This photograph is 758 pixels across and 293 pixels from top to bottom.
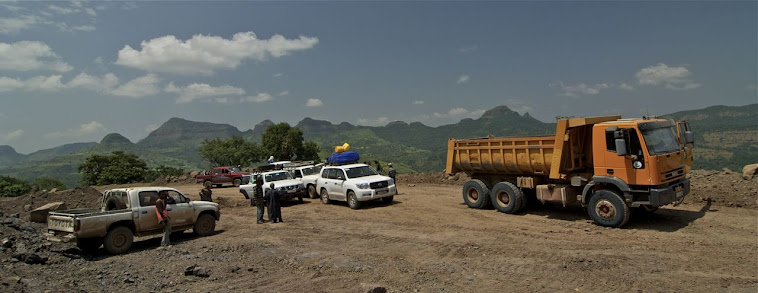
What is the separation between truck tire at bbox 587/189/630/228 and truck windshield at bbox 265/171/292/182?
13577 millimetres

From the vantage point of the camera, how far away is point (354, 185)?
1667 centimetres

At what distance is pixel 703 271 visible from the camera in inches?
292

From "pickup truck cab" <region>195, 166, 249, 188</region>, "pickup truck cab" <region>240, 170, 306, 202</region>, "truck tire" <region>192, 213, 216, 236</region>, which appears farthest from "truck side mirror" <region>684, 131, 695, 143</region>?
"pickup truck cab" <region>195, 166, 249, 188</region>

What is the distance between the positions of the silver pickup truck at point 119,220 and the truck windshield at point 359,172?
6.68 meters

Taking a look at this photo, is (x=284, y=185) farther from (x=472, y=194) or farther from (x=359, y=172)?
(x=472, y=194)

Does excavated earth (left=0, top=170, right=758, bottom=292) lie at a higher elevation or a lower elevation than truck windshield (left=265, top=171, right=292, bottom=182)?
lower

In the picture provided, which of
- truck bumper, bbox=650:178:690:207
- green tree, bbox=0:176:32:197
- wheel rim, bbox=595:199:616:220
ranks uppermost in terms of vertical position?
green tree, bbox=0:176:32:197

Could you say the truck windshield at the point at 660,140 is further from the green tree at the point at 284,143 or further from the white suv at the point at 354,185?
the green tree at the point at 284,143

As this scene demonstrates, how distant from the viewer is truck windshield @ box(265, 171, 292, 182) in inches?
798

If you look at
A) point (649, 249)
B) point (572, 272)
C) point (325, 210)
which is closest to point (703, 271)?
point (649, 249)

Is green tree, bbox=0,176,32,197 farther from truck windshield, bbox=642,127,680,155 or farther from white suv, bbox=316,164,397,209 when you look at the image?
truck windshield, bbox=642,127,680,155

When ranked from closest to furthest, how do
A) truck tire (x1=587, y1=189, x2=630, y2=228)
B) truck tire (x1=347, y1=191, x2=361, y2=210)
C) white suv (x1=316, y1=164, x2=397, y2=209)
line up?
truck tire (x1=587, y1=189, x2=630, y2=228) < white suv (x1=316, y1=164, x2=397, y2=209) < truck tire (x1=347, y1=191, x2=361, y2=210)

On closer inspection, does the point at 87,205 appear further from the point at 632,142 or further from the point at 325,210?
the point at 632,142

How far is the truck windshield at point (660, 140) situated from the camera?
34.7ft
